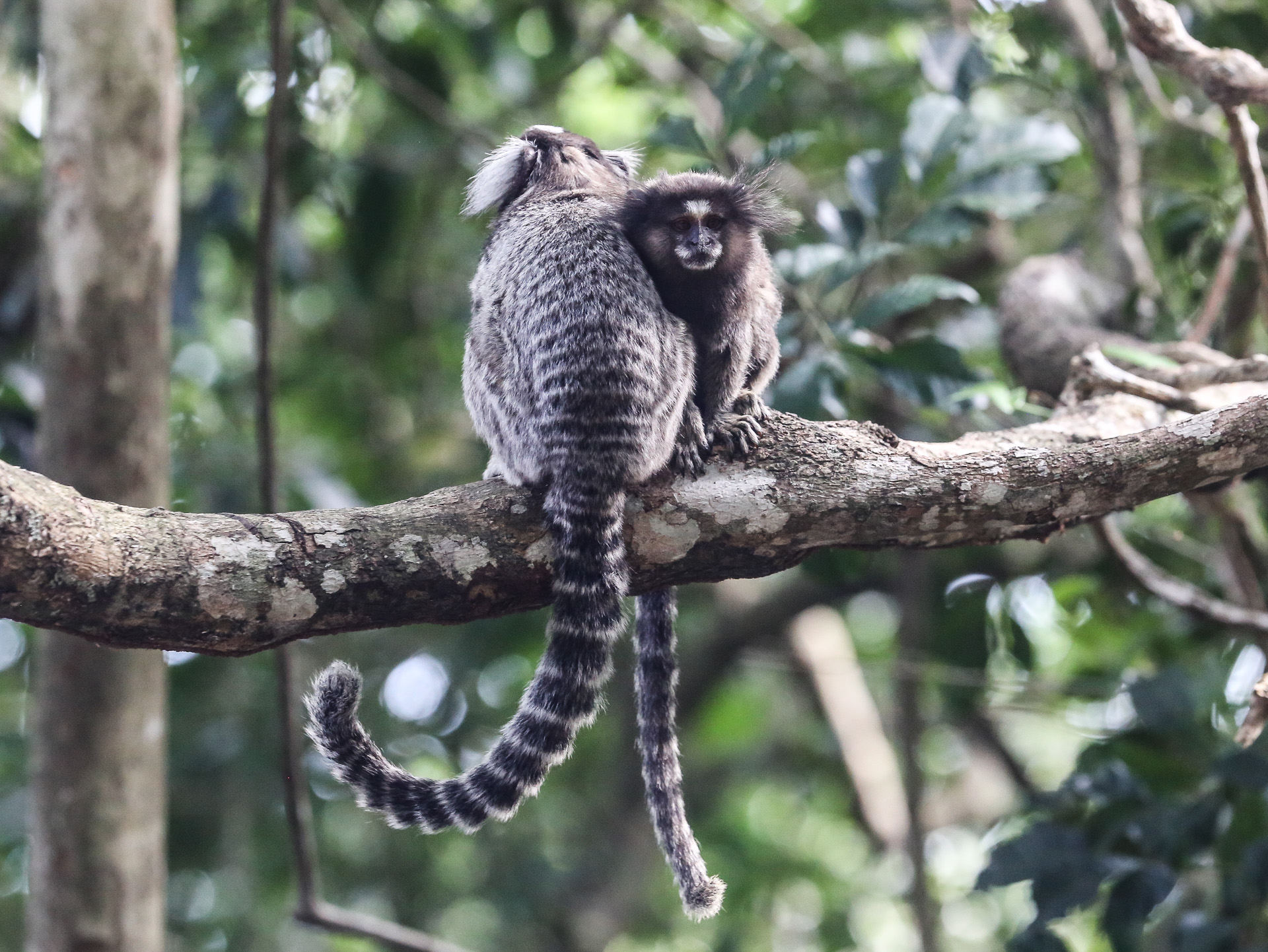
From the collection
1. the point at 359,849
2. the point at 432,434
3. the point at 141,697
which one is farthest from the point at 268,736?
the point at 141,697

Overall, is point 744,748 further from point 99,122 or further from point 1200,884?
point 99,122

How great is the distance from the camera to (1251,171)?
3031 mm

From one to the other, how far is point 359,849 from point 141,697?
318 cm

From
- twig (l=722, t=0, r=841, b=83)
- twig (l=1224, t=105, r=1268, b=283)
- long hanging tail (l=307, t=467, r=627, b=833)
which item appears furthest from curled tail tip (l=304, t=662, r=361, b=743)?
twig (l=722, t=0, r=841, b=83)

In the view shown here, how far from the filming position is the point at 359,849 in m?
6.43

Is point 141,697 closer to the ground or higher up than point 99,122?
closer to the ground

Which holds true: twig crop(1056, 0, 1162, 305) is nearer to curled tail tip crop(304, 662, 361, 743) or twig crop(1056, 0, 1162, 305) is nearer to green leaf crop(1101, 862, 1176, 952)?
green leaf crop(1101, 862, 1176, 952)

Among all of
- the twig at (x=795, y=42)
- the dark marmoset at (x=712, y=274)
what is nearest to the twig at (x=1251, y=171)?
the dark marmoset at (x=712, y=274)

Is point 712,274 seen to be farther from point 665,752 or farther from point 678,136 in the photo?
point 665,752

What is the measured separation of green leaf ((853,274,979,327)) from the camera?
11.2 ft

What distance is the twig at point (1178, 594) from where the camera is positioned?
3482mm

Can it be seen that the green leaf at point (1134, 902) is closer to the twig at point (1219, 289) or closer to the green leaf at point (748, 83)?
the twig at point (1219, 289)

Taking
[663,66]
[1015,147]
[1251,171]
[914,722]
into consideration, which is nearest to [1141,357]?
[1251,171]

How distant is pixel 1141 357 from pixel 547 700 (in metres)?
1.80
